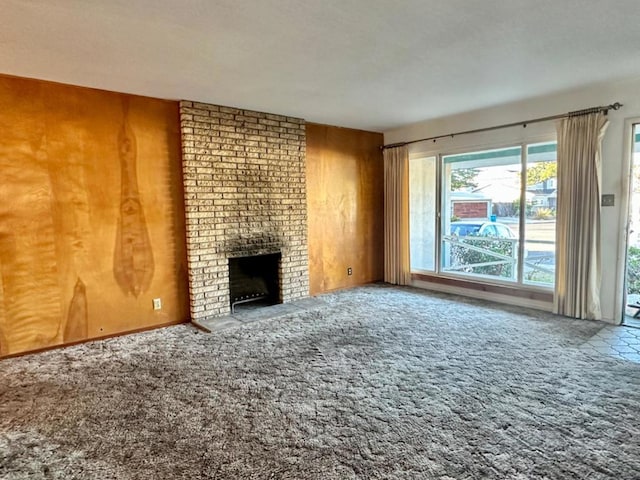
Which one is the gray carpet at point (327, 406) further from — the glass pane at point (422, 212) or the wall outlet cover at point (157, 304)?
the glass pane at point (422, 212)

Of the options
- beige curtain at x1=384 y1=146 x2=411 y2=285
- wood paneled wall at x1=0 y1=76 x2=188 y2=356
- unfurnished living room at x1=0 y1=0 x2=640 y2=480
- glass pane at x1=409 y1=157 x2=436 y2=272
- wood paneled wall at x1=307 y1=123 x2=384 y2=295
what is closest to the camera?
unfurnished living room at x1=0 y1=0 x2=640 y2=480

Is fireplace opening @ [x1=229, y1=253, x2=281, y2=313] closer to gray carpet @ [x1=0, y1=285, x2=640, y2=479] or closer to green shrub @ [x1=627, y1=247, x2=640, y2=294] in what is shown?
gray carpet @ [x1=0, y1=285, x2=640, y2=479]

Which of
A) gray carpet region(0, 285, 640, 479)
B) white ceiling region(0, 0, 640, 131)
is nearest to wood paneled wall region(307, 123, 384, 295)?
white ceiling region(0, 0, 640, 131)

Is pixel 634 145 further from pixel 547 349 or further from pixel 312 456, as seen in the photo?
pixel 312 456

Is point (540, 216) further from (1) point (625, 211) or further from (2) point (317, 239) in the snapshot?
(2) point (317, 239)

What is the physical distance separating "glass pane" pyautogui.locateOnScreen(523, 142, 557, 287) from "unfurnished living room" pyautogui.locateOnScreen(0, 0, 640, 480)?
34 mm

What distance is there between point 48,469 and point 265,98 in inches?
144

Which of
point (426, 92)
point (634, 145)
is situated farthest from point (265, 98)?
point (634, 145)

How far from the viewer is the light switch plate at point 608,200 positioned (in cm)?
395

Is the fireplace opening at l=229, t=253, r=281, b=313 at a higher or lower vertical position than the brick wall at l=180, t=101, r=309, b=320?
lower

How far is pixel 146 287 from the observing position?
13.5 ft

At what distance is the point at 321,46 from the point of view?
9.21ft

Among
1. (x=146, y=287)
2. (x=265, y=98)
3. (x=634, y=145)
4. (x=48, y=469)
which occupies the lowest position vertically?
(x=48, y=469)

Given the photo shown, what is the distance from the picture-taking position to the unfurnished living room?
85.5 inches
